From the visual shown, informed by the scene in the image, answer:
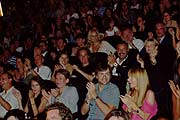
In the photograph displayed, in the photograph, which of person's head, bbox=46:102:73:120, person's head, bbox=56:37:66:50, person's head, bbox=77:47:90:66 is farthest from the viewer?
person's head, bbox=56:37:66:50

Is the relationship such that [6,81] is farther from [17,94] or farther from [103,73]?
[103,73]

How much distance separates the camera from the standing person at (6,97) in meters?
6.37

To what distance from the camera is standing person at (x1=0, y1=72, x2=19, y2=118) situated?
6367mm

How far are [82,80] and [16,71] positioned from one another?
1.64 metres

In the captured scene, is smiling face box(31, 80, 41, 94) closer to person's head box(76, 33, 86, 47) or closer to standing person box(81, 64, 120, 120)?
standing person box(81, 64, 120, 120)

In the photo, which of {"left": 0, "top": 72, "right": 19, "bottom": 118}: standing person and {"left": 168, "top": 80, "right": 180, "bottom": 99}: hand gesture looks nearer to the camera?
{"left": 168, "top": 80, "right": 180, "bottom": 99}: hand gesture

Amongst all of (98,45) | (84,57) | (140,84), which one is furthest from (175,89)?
(98,45)

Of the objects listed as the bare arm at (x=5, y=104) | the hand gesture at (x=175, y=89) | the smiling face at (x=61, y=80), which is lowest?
the bare arm at (x=5, y=104)

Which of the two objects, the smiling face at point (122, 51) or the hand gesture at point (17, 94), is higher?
the smiling face at point (122, 51)

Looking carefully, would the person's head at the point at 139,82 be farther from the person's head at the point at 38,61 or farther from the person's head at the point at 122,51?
the person's head at the point at 38,61

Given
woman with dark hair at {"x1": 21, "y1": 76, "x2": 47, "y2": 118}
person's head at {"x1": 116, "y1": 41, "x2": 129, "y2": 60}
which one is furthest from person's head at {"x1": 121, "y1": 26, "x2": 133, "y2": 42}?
woman with dark hair at {"x1": 21, "y1": 76, "x2": 47, "y2": 118}

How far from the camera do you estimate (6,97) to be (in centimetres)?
650

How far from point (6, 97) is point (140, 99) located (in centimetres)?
200

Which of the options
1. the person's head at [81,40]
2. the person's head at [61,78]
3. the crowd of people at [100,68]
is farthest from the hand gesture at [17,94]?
the person's head at [81,40]
